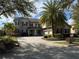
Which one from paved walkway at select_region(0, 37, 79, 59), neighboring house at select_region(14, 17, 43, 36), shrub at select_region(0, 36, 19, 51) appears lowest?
paved walkway at select_region(0, 37, 79, 59)

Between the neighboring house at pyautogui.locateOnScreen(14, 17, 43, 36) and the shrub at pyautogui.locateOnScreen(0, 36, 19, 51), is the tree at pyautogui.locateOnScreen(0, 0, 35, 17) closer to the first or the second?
the shrub at pyautogui.locateOnScreen(0, 36, 19, 51)

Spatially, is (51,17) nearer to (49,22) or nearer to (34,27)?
(49,22)

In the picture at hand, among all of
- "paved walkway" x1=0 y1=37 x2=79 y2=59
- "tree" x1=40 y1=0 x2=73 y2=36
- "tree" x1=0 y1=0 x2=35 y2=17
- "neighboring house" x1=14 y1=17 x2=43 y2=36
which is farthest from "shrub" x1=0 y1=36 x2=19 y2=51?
"neighboring house" x1=14 y1=17 x2=43 y2=36

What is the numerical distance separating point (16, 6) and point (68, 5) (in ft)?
21.2

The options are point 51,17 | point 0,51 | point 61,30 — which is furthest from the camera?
point 61,30

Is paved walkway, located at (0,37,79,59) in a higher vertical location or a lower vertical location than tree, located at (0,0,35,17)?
lower

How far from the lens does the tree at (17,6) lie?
916 inches

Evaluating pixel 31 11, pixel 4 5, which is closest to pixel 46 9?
pixel 31 11

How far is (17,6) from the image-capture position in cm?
2414

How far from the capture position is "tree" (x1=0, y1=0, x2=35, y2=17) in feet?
76.3

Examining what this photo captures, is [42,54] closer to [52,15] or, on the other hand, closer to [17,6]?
[17,6]

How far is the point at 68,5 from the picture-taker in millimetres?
21312

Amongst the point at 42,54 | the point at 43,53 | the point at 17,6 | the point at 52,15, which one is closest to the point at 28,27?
the point at 52,15

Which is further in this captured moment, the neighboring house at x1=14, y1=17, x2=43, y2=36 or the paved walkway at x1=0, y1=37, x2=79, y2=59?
the neighboring house at x1=14, y1=17, x2=43, y2=36
